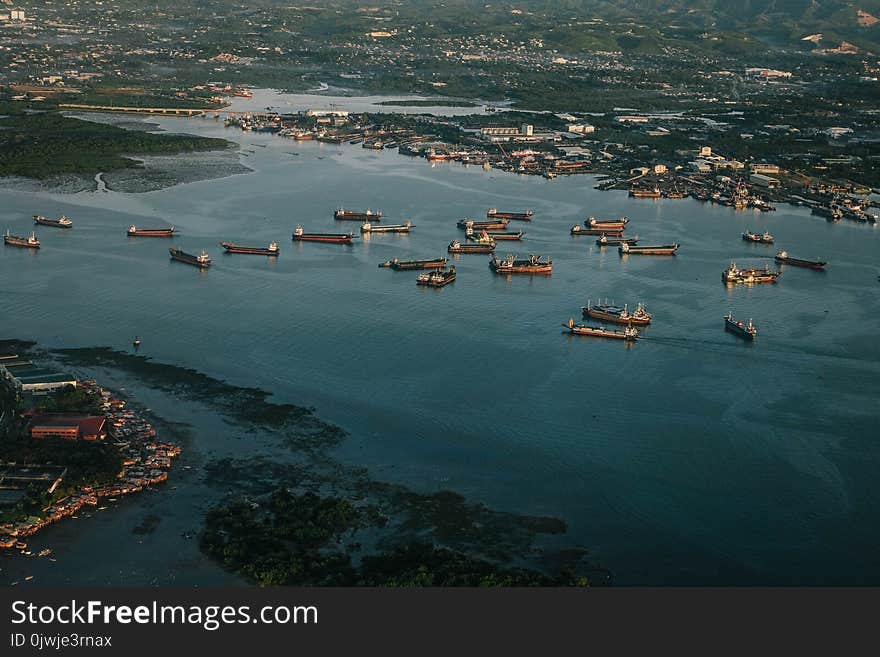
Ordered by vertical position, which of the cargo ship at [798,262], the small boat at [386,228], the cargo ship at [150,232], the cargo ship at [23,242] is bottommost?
the cargo ship at [23,242]

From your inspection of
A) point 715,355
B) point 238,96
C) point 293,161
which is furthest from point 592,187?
point 238,96

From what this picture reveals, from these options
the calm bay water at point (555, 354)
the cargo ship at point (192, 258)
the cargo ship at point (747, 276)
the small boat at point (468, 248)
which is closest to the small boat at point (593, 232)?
the calm bay water at point (555, 354)

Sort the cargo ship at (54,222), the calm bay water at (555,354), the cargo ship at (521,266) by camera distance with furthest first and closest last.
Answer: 1. the cargo ship at (54,222)
2. the cargo ship at (521,266)
3. the calm bay water at (555,354)

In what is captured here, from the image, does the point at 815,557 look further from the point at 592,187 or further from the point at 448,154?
the point at 448,154

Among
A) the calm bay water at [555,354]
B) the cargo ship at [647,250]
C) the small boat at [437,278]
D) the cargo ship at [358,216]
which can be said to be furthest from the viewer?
the cargo ship at [358,216]

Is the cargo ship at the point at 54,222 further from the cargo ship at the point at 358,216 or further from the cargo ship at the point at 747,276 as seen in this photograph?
the cargo ship at the point at 747,276

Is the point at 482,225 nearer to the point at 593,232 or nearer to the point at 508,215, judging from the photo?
the point at 508,215

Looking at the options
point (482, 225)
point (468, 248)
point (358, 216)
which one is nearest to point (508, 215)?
point (482, 225)

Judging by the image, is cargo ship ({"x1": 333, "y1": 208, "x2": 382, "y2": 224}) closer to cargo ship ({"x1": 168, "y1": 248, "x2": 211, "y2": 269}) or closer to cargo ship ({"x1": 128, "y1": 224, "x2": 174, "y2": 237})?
cargo ship ({"x1": 128, "y1": 224, "x2": 174, "y2": 237})

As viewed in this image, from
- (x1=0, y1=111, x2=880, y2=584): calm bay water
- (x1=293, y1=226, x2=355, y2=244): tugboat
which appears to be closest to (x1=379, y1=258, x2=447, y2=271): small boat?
(x1=0, y1=111, x2=880, y2=584): calm bay water
